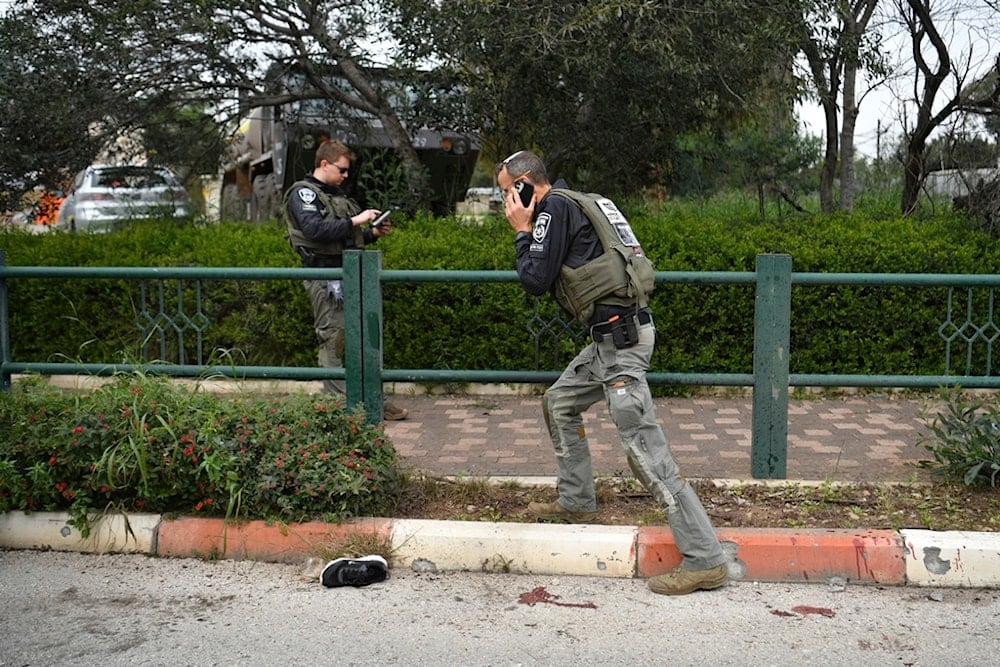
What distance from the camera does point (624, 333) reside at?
4285 millimetres

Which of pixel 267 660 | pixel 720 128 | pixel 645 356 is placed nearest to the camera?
pixel 267 660

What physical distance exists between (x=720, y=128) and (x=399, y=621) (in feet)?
24.0

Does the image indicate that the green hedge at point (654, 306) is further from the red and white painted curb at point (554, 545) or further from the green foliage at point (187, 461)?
the red and white painted curb at point (554, 545)

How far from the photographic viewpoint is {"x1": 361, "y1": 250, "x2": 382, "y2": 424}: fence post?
5234mm

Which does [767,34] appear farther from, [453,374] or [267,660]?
[267,660]

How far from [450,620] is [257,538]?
1.10 metres

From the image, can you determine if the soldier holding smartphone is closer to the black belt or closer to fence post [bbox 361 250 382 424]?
fence post [bbox 361 250 382 424]

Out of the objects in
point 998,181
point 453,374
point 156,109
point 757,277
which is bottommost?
point 453,374

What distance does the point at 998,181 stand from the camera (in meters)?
8.95

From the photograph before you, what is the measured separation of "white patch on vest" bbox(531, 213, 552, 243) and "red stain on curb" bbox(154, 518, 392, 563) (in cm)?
147

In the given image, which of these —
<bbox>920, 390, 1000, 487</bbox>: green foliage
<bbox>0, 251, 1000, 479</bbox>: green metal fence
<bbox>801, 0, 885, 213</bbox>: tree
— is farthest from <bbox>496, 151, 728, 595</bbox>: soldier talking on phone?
<bbox>801, 0, 885, 213</bbox>: tree

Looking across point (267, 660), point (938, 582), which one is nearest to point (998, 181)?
point (938, 582)

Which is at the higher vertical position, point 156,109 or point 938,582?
point 156,109

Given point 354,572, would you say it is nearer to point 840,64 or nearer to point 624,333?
point 624,333
